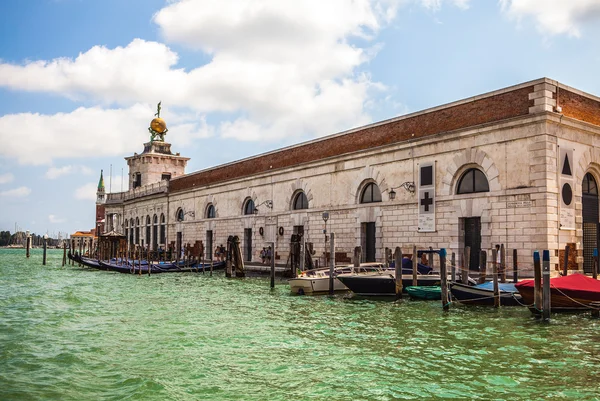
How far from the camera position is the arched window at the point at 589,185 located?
18.4 metres

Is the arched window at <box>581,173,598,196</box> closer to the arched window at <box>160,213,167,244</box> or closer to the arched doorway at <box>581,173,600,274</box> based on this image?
the arched doorway at <box>581,173,600,274</box>

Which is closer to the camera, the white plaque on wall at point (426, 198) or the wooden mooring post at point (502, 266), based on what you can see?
the wooden mooring post at point (502, 266)

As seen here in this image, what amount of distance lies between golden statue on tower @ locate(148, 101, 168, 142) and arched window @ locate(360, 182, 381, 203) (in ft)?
108

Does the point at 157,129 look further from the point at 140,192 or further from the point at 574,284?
the point at 574,284

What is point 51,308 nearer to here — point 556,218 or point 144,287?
point 144,287

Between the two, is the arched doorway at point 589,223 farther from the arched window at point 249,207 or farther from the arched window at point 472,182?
the arched window at point 249,207

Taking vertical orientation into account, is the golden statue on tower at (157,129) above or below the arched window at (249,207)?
above

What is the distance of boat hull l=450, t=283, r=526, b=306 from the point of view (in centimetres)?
1409

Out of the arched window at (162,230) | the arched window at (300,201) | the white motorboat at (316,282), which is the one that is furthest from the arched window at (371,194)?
the arched window at (162,230)

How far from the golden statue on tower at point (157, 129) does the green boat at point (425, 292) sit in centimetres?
4049

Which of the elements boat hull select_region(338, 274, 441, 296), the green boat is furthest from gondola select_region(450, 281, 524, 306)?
boat hull select_region(338, 274, 441, 296)

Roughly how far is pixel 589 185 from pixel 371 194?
26.4ft

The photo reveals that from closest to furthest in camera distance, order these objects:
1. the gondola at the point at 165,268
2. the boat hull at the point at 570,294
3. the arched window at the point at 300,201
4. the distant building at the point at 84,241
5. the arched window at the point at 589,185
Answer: the boat hull at the point at 570,294 < the arched window at the point at 589,185 < the arched window at the point at 300,201 < the gondola at the point at 165,268 < the distant building at the point at 84,241

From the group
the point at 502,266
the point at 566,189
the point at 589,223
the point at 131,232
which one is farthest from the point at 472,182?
the point at 131,232
